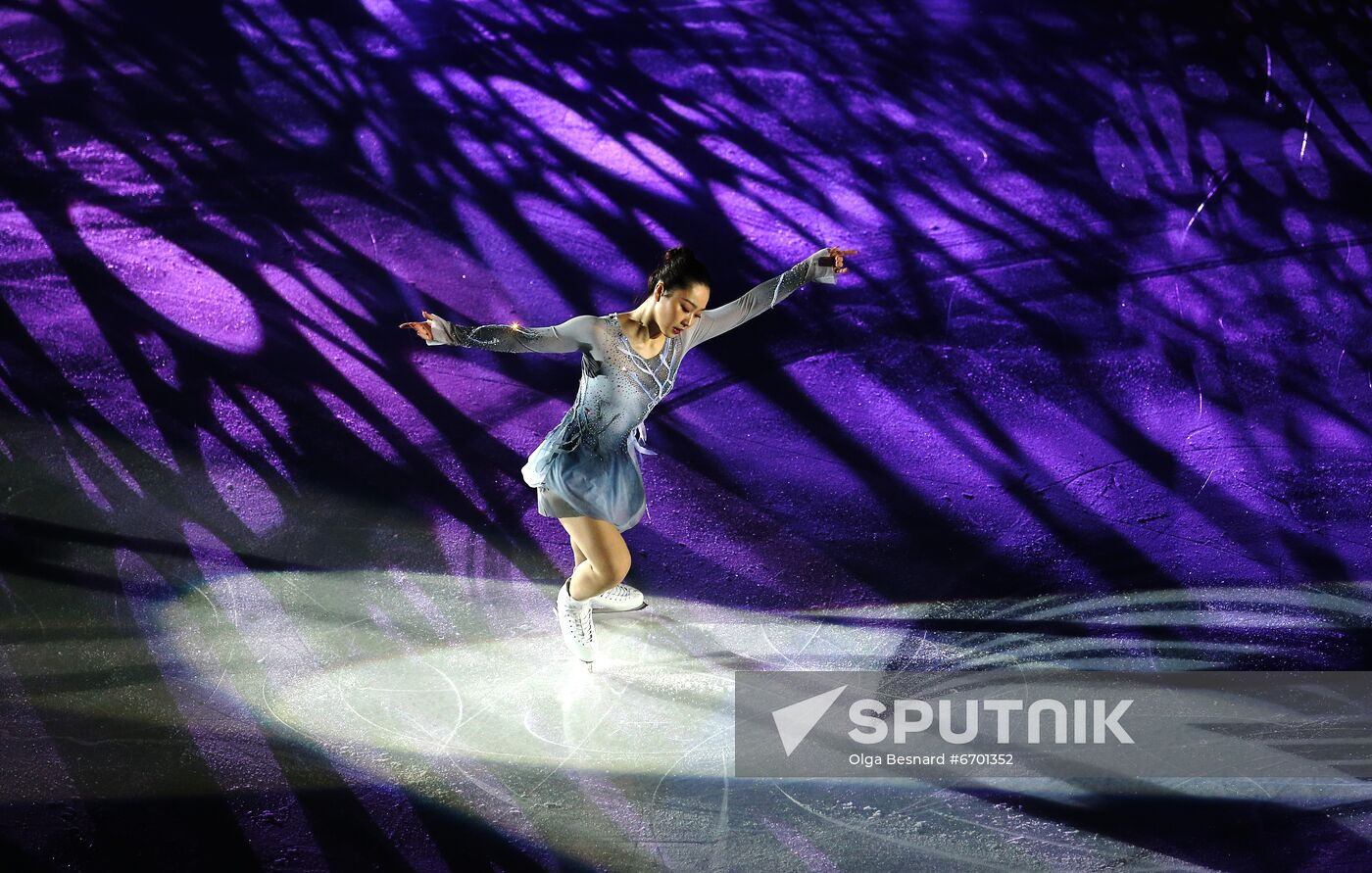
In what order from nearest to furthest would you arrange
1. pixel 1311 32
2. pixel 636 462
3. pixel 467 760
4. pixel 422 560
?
1. pixel 636 462
2. pixel 467 760
3. pixel 422 560
4. pixel 1311 32

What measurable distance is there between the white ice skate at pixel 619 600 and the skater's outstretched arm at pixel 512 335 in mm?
946

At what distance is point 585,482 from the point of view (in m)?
3.24

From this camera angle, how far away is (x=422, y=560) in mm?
3910

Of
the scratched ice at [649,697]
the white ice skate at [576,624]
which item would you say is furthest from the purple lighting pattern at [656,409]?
the white ice skate at [576,624]

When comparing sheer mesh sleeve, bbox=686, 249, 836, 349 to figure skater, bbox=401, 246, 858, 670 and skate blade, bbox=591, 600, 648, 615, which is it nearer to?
figure skater, bbox=401, 246, 858, 670

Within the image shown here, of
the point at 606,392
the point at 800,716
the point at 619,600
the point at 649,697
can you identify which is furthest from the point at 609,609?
the point at 606,392

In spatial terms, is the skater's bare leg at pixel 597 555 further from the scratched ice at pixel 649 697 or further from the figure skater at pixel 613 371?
the scratched ice at pixel 649 697

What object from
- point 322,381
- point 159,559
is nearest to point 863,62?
point 322,381

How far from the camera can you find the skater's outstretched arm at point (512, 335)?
304cm

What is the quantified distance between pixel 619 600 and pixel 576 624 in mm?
190

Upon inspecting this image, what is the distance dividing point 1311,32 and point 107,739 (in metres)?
4.48

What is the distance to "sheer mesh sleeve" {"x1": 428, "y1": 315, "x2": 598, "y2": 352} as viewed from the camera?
3.05 meters

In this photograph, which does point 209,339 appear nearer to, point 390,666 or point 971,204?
point 390,666

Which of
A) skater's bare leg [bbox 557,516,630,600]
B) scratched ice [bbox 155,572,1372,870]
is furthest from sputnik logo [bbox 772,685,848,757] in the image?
skater's bare leg [bbox 557,516,630,600]
